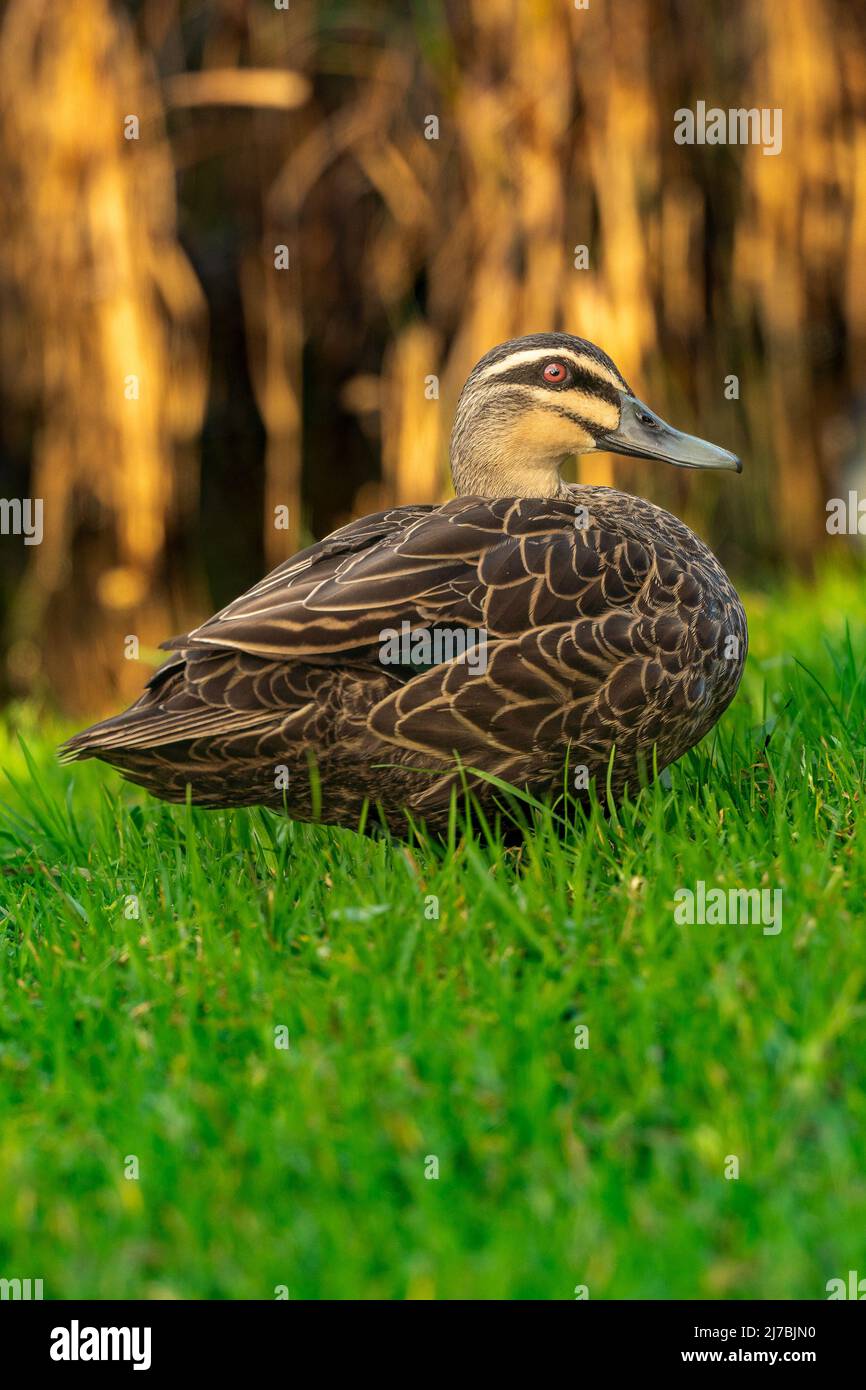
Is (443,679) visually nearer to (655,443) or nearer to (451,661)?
(451,661)

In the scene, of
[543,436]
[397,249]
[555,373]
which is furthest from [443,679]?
[397,249]

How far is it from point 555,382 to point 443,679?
3.66 ft

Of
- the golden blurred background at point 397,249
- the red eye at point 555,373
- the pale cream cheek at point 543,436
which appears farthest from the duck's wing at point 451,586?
the golden blurred background at point 397,249

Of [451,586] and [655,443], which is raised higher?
[655,443]

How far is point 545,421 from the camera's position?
173 inches

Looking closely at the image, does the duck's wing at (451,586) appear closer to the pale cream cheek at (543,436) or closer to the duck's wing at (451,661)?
the duck's wing at (451,661)

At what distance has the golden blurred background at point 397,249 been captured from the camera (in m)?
7.72

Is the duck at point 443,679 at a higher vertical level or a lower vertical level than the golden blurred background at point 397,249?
lower

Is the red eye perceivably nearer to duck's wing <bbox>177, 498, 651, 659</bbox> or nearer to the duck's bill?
the duck's bill

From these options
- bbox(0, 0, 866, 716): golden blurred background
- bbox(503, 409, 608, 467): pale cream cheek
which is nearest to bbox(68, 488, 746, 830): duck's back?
bbox(503, 409, 608, 467): pale cream cheek

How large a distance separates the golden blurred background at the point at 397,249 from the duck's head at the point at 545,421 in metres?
3.02

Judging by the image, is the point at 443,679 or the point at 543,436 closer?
the point at 443,679

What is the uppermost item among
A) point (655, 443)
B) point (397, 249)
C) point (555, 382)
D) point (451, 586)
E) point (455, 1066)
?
point (397, 249)

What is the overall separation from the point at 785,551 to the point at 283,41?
172 inches
